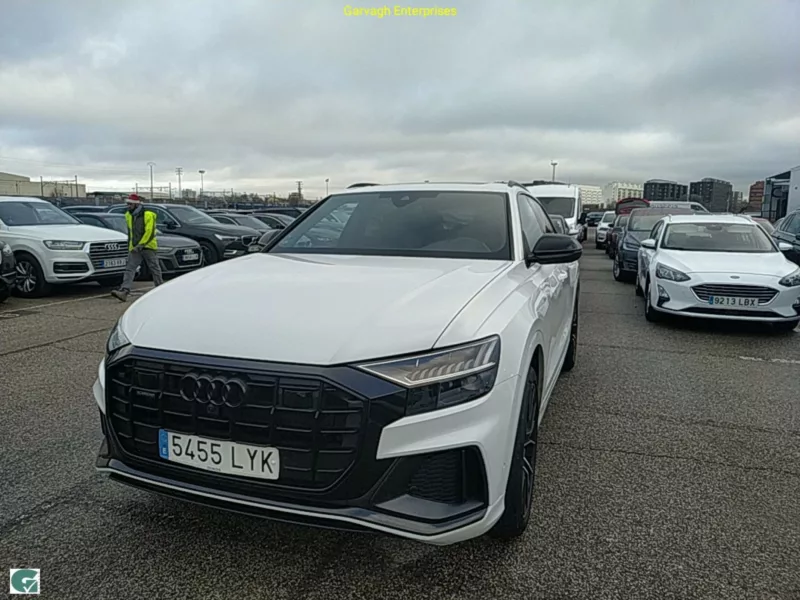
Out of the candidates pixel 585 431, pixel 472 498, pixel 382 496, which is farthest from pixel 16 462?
pixel 585 431

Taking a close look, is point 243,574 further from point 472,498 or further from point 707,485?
point 707,485

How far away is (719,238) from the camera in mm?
8141

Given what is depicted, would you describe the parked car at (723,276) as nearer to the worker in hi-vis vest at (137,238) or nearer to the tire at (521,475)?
the tire at (521,475)

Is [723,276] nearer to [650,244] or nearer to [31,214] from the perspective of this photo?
[650,244]

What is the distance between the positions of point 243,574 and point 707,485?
2.42 meters

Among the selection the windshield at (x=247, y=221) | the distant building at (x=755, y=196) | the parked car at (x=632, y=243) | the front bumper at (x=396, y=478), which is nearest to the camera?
the front bumper at (x=396, y=478)

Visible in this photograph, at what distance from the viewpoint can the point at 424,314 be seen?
2.21m

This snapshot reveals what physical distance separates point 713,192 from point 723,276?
47.1 metres

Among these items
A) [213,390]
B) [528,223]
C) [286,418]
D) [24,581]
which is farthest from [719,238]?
[24,581]

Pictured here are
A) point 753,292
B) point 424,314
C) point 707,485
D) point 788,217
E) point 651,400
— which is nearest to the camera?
point 424,314

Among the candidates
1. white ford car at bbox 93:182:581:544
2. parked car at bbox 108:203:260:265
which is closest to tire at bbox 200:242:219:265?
parked car at bbox 108:203:260:265

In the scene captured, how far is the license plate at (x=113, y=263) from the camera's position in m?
9.73

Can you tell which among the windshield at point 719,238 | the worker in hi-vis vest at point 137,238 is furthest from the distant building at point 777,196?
the worker in hi-vis vest at point 137,238

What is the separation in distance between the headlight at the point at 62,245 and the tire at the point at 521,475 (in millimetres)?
8947
